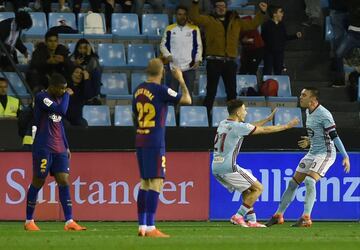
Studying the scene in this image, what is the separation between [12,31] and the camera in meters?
23.1

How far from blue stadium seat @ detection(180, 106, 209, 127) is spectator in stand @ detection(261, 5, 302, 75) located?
2170 millimetres

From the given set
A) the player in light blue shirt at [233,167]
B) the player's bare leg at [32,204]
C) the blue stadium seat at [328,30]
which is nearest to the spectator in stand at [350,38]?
the blue stadium seat at [328,30]

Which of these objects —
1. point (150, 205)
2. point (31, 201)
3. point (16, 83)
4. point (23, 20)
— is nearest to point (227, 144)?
point (31, 201)

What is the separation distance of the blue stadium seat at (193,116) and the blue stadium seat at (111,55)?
1879mm

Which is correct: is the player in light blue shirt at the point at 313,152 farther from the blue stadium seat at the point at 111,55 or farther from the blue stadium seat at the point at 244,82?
the blue stadium seat at the point at 111,55

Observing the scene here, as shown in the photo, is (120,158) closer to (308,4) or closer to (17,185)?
(17,185)

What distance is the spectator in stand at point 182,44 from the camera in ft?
74.8

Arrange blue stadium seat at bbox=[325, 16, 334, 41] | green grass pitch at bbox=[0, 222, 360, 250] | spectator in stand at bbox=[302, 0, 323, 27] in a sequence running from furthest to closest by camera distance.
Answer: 1. spectator in stand at bbox=[302, 0, 323, 27]
2. blue stadium seat at bbox=[325, 16, 334, 41]
3. green grass pitch at bbox=[0, 222, 360, 250]

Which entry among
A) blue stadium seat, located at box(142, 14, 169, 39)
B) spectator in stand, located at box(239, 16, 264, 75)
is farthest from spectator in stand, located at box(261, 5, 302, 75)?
blue stadium seat, located at box(142, 14, 169, 39)

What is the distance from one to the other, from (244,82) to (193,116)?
5.35 ft

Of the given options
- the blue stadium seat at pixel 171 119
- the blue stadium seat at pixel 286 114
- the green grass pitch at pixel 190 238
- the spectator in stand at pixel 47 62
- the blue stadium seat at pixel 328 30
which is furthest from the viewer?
the blue stadium seat at pixel 328 30

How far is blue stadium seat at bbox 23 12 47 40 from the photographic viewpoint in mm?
24047

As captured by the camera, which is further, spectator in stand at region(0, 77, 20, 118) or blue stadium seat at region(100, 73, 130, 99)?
blue stadium seat at region(100, 73, 130, 99)

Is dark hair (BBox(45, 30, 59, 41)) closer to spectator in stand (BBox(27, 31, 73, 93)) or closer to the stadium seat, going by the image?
spectator in stand (BBox(27, 31, 73, 93))
